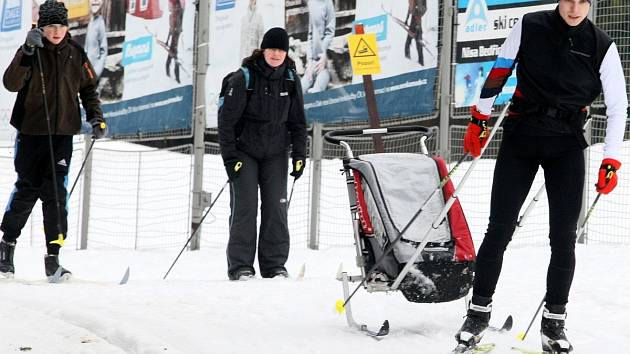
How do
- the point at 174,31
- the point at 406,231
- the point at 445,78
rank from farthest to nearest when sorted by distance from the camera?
the point at 174,31, the point at 445,78, the point at 406,231

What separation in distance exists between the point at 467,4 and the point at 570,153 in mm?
5562

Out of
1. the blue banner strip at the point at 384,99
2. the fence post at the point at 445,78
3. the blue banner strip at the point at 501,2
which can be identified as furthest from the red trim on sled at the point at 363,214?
the blue banner strip at the point at 384,99

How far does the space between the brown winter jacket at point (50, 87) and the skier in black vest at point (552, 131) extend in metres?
3.32

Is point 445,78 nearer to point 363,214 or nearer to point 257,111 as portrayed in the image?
point 257,111

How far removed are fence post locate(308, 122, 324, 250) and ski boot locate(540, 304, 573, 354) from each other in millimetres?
5866

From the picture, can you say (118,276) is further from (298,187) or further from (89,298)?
(298,187)

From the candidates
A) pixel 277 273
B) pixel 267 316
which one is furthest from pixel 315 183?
pixel 267 316

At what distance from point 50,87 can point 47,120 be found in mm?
296

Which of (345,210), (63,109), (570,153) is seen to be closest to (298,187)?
(345,210)

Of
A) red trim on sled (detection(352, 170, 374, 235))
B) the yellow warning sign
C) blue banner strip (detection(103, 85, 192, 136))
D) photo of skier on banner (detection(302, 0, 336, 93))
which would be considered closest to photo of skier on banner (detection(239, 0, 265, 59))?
photo of skier on banner (detection(302, 0, 336, 93))

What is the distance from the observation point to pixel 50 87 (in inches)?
290

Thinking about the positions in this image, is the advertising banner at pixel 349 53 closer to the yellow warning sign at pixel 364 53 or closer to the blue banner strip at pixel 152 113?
the yellow warning sign at pixel 364 53

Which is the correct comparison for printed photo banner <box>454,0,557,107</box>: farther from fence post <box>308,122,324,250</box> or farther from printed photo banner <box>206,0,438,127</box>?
fence post <box>308,122,324,250</box>

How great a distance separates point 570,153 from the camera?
4.89 metres
